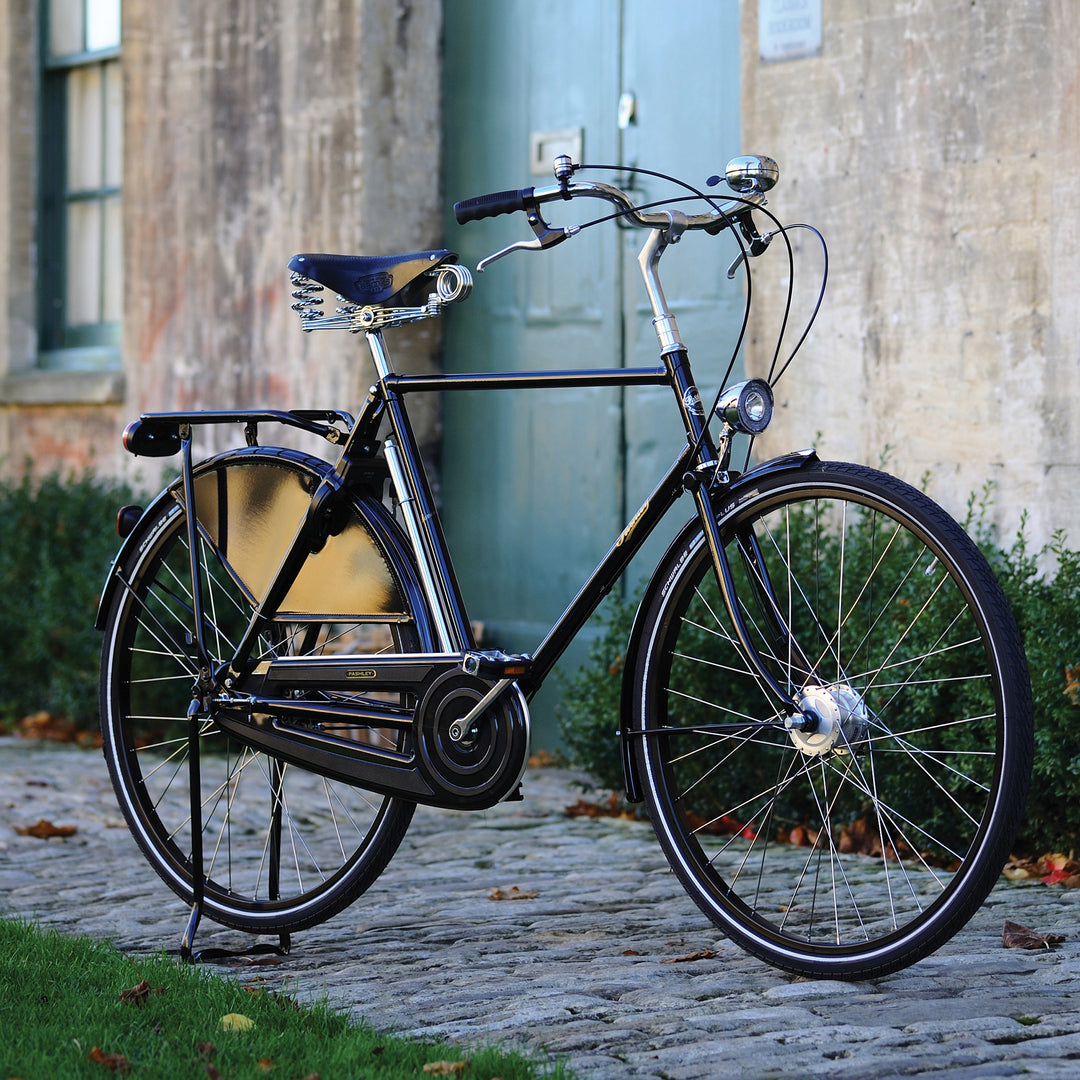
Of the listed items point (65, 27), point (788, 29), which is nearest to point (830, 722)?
point (788, 29)

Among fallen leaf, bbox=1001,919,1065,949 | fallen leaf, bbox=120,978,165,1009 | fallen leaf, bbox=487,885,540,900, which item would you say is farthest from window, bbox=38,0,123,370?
fallen leaf, bbox=1001,919,1065,949

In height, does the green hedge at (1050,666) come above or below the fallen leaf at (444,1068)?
above

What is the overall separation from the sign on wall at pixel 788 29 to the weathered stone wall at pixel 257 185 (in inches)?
73.8

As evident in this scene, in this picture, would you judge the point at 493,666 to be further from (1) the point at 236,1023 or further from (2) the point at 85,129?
(2) the point at 85,129

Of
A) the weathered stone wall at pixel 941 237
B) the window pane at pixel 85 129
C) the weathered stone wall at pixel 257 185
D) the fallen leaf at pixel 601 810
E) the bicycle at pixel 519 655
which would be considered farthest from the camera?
the window pane at pixel 85 129

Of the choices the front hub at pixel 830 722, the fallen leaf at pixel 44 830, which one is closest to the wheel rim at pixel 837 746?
the front hub at pixel 830 722

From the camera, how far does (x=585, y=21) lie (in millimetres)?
6488

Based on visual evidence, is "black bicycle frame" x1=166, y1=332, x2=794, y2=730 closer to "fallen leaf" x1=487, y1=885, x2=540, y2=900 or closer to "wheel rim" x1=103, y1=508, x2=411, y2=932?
"wheel rim" x1=103, y1=508, x2=411, y2=932

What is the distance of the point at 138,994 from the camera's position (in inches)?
124

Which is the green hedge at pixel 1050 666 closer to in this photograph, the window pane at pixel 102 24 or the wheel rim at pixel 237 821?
the wheel rim at pixel 237 821

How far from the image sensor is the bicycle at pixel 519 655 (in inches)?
120

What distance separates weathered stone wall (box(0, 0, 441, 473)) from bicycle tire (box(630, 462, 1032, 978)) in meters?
2.41

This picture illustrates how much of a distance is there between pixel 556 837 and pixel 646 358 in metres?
2.09

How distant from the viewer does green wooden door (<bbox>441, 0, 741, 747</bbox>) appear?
6145 mm
